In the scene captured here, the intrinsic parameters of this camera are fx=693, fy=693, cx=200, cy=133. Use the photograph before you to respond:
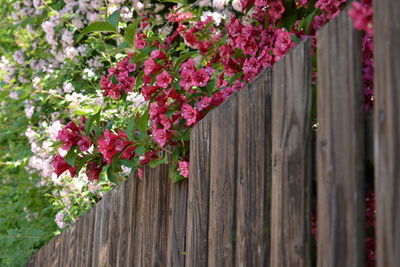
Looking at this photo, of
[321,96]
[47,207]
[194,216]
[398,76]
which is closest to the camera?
[398,76]

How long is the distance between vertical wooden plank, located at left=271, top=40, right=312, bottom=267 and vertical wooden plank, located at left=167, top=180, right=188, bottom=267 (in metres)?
0.86

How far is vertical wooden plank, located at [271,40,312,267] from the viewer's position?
66.8 inches

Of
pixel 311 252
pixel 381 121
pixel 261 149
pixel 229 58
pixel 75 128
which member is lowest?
pixel 311 252

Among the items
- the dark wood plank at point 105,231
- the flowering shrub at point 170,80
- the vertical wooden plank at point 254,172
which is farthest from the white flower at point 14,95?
the vertical wooden plank at point 254,172

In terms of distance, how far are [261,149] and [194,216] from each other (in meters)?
0.59

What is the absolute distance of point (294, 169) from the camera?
1.74 m

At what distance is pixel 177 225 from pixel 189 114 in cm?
45

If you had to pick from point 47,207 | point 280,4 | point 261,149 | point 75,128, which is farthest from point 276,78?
point 47,207

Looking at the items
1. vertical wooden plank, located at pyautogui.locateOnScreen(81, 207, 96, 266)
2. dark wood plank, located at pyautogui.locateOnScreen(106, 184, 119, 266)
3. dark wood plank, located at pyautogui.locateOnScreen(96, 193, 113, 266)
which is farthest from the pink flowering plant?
vertical wooden plank, located at pyautogui.locateOnScreen(81, 207, 96, 266)

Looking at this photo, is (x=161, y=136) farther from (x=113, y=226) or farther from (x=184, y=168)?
(x=113, y=226)

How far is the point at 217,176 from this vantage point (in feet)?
7.48

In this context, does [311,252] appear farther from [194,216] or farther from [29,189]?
[29,189]

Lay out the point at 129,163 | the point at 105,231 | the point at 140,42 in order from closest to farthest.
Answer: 1. the point at 129,163
2. the point at 140,42
3. the point at 105,231

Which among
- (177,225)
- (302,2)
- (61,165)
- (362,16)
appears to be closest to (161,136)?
(177,225)
